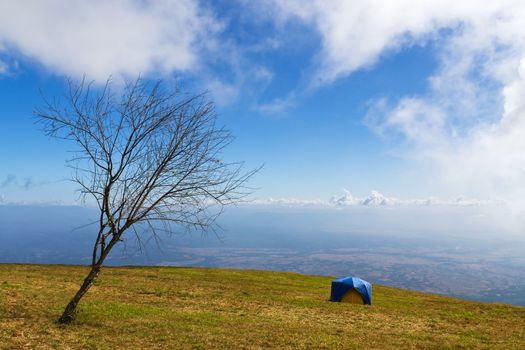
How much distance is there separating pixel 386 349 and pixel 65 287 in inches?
1129

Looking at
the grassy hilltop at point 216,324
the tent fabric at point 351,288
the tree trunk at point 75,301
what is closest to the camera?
the grassy hilltop at point 216,324

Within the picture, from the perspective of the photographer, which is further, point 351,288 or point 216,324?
point 351,288

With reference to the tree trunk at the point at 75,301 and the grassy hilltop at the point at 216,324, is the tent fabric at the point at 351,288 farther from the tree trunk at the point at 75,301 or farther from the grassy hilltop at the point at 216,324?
the tree trunk at the point at 75,301

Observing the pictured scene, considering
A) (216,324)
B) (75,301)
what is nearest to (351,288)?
(216,324)

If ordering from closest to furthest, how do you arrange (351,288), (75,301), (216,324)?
(75,301) < (216,324) < (351,288)

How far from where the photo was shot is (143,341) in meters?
14.5

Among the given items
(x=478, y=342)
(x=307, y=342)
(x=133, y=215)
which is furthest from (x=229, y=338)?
(x=478, y=342)

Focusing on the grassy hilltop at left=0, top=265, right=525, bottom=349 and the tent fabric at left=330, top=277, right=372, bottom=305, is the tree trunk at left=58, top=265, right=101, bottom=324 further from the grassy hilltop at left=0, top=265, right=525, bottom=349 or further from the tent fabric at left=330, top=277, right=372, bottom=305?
the tent fabric at left=330, top=277, right=372, bottom=305

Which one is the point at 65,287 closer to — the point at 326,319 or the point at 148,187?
the point at 148,187

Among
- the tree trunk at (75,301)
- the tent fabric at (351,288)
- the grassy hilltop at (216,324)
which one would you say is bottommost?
the tent fabric at (351,288)

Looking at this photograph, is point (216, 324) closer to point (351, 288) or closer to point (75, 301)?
point (75, 301)

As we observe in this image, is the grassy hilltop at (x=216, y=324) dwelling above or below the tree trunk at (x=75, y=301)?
below

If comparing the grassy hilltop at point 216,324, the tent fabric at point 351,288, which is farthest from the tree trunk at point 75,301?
the tent fabric at point 351,288

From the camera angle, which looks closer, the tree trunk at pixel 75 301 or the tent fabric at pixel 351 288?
the tree trunk at pixel 75 301
